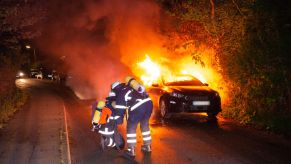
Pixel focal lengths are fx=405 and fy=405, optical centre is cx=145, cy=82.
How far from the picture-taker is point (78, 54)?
31.5 m

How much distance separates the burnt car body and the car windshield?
0.10 metres

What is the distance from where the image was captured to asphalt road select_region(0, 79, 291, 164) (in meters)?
8.13

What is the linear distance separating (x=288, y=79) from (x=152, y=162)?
5.79 m

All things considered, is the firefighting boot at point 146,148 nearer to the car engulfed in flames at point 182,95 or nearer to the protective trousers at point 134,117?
the protective trousers at point 134,117

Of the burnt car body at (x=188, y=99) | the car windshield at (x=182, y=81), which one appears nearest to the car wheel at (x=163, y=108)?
the burnt car body at (x=188, y=99)

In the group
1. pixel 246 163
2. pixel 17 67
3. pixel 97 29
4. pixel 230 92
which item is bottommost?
pixel 246 163

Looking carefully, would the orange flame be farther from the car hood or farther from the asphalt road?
the asphalt road

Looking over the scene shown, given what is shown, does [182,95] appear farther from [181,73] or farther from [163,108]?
[181,73]

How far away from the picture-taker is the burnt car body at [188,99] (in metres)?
12.6

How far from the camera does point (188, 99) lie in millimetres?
12617

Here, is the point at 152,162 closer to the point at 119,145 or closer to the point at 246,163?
the point at 119,145

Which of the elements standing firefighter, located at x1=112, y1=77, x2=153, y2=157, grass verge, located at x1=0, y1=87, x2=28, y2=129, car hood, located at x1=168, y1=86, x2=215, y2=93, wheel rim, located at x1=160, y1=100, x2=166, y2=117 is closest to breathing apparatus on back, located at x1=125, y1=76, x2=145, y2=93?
standing firefighter, located at x1=112, y1=77, x2=153, y2=157

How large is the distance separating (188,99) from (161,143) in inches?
131

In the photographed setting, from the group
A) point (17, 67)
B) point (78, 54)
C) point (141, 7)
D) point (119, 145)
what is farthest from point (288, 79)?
point (78, 54)
